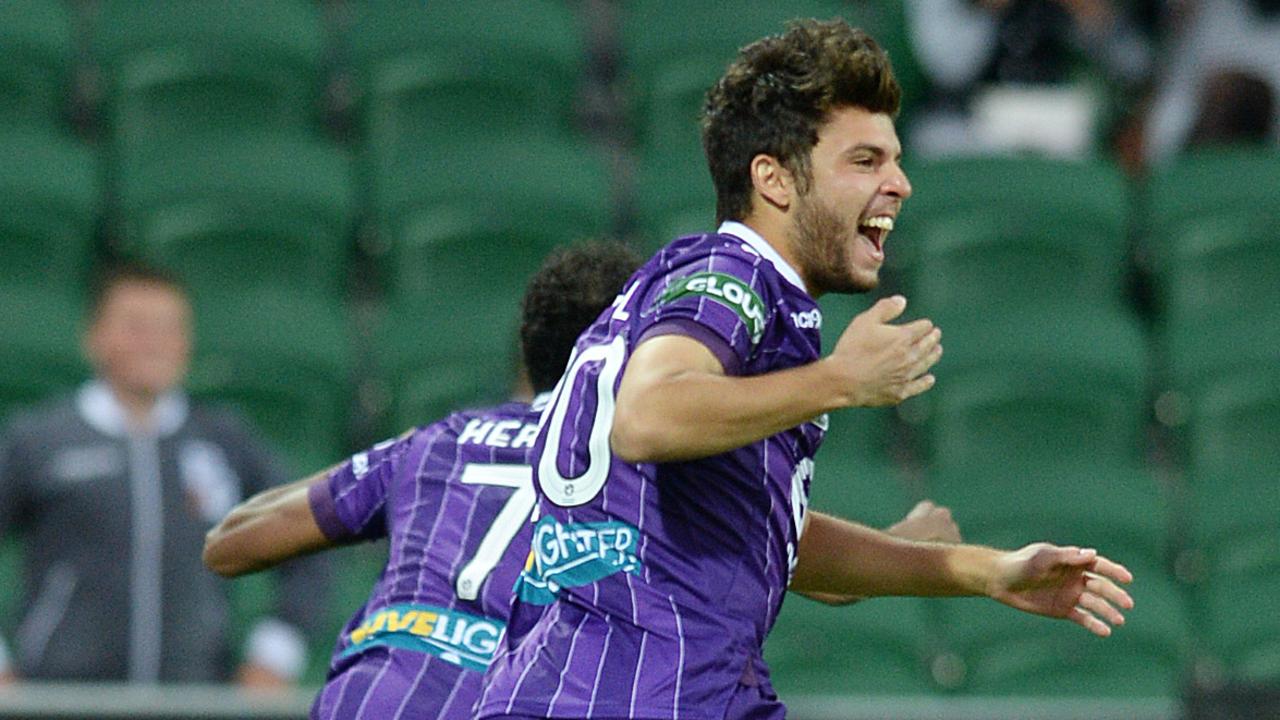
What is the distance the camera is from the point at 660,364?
2971 millimetres

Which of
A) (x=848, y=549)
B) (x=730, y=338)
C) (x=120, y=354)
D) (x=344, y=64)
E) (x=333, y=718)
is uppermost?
(x=344, y=64)

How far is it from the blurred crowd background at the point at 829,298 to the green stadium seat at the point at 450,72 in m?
0.01

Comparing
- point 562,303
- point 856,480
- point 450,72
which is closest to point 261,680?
point 856,480

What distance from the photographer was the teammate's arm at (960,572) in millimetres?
3453

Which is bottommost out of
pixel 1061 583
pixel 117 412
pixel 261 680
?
pixel 261 680

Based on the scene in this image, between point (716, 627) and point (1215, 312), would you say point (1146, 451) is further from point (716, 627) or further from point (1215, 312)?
point (716, 627)

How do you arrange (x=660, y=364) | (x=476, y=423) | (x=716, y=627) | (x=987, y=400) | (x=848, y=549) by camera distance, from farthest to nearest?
(x=987, y=400), (x=476, y=423), (x=848, y=549), (x=716, y=627), (x=660, y=364)

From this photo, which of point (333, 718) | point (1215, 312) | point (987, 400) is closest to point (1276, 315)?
point (1215, 312)

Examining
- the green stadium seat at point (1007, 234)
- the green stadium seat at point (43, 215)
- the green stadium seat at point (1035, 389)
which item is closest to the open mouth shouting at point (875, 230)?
the green stadium seat at point (1035, 389)

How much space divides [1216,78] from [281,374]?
141 inches

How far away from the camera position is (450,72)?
8.48 meters

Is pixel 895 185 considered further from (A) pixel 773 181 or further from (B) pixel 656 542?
(B) pixel 656 542

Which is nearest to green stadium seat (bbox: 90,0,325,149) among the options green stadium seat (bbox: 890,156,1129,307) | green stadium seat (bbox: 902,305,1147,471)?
green stadium seat (bbox: 890,156,1129,307)

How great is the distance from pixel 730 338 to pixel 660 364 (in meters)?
0.12
